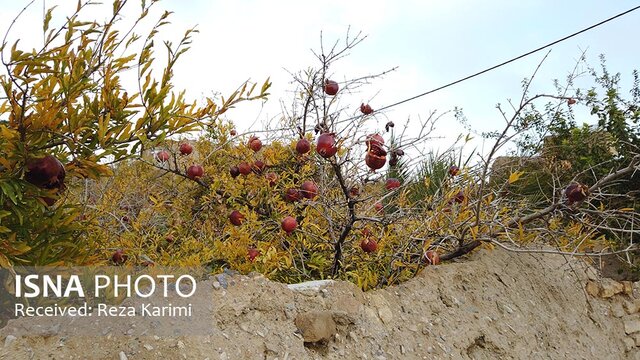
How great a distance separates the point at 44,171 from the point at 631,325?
15.3 feet

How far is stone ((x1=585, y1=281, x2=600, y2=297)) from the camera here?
4.84m

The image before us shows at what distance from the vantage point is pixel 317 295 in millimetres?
3031

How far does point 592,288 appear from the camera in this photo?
16.0ft

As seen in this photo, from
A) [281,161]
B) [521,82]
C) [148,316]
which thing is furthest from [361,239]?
[521,82]

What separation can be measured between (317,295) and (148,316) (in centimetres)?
87

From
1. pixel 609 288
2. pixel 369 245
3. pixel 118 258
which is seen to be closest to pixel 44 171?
pixel 118 258

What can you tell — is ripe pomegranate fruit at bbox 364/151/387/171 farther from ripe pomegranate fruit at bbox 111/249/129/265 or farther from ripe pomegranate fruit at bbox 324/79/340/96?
ripe pomegranate fruit at bbox 111/249/129/265

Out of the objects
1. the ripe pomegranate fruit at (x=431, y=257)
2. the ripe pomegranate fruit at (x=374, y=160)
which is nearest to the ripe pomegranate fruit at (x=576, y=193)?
the ripe pomegranate fruit at (x=431, y=257)

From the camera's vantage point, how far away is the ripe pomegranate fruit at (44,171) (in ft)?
7.04

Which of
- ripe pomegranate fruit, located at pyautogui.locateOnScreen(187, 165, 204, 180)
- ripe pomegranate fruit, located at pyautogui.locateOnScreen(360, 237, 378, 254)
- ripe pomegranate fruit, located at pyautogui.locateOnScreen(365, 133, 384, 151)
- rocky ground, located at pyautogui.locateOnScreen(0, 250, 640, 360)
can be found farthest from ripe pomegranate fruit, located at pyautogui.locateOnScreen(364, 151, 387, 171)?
ripe pomegranate fruit, located at pyautogui.locateOnScreen(187, 165, 204, 180)

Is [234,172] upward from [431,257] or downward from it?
upward

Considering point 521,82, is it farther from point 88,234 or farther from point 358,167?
point 88,234

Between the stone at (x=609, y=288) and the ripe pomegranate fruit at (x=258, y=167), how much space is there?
2.95 m

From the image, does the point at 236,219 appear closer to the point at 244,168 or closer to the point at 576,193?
the point at 244,168
